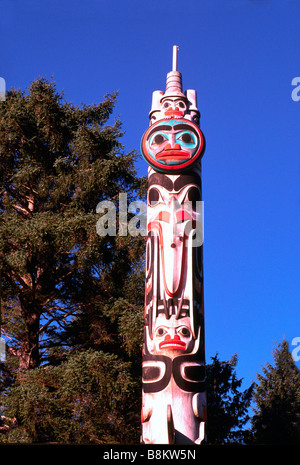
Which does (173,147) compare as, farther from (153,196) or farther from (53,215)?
(53,215)

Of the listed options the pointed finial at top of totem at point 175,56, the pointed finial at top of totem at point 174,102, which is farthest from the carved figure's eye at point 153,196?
the pointed finial at top of totem at point 175,56

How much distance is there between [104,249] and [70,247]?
1.32m

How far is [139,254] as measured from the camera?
17.1 m

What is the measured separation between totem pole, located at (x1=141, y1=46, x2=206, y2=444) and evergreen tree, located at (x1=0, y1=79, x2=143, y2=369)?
4305mm

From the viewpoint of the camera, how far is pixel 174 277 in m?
11.3

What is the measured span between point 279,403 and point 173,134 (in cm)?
2194

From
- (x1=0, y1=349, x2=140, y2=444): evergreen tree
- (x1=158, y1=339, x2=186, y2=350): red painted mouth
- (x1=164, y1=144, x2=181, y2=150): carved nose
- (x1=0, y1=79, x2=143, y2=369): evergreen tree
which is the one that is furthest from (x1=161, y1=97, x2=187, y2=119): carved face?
(x1=0, y1=349, x2=140, y2=444): evergreen tree

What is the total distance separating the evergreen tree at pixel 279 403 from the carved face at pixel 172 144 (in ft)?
51.6

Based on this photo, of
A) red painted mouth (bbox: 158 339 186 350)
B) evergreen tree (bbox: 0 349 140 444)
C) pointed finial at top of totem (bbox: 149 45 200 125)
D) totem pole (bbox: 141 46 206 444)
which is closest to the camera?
totem pole (bbox: 141 46 206 444)

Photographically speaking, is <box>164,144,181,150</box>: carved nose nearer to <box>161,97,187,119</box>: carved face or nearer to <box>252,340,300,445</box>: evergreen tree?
<box>161,97,187,119</box>: carved face

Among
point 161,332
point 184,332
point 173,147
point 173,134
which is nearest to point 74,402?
point 161,332

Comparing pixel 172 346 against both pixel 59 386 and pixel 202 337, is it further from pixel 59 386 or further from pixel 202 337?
pixel 59 386

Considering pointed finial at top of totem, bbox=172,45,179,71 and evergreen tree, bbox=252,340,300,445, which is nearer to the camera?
pointed finial at top of totem, bbox=172,45,179,71

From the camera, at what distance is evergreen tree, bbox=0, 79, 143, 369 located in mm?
15867
